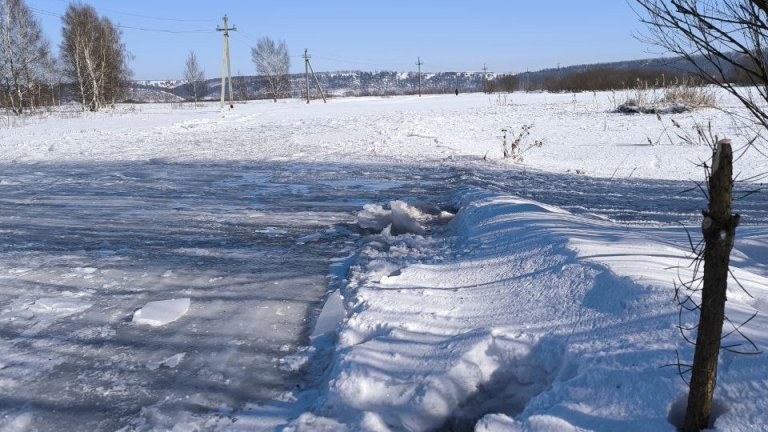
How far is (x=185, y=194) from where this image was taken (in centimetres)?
742

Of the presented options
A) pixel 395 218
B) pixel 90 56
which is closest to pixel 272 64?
pixel 90 56

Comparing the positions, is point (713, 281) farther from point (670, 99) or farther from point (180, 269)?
point (670, 99)

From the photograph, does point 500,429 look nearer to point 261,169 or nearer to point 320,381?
point 320,381

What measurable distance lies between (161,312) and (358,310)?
1217 millimetres

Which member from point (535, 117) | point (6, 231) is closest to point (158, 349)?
point (6, 231)

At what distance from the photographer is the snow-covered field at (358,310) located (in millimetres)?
2220

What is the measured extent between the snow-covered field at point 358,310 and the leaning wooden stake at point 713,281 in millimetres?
125

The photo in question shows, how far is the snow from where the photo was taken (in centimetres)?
327

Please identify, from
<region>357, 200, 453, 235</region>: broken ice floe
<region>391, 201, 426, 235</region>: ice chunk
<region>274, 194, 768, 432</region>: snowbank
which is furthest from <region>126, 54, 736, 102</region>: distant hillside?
<region>274, 194, 768, 432</region>: snowbank

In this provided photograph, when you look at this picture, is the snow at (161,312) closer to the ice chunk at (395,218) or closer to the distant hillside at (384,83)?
the ice chunk at (395,218)

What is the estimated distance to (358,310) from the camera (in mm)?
3260

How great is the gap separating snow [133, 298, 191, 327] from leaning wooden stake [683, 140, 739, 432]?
2.74 m

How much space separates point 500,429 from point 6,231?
17.7 feet

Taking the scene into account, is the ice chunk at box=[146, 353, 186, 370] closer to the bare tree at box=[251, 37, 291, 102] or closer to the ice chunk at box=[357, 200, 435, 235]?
the ice chunk at box=[357, 200, 435, 235]
